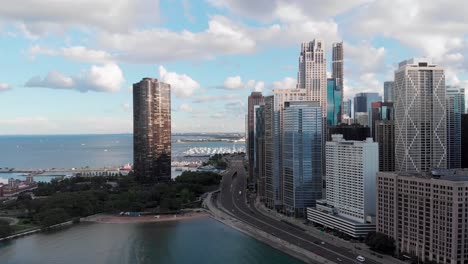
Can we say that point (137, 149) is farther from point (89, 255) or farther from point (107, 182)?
point (89, 255)

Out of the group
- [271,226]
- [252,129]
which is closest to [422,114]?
[271,226]

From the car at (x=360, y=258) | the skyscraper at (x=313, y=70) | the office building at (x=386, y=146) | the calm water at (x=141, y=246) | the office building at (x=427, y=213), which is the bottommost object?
the calm water at (x=141, y=246)

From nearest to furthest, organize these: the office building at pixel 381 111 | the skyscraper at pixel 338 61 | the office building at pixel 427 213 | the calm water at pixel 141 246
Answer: the office building at pixel 427 213 → the calm water at pixel 141 246 → the office building at pixel 381 111 → the skyscraper at pixel 338 61

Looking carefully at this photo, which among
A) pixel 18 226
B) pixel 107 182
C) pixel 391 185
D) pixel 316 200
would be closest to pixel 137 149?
pixel 107 182

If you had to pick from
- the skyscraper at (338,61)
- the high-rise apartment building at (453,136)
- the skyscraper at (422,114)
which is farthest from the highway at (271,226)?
the skyscraper at (338,61)

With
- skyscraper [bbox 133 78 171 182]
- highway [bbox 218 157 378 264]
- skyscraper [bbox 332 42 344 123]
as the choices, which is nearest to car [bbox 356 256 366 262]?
highway [bbox 218 157 378 264]

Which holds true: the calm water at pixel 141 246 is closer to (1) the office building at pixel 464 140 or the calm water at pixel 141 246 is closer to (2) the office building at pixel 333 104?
(1) the office building at pixel 464 140

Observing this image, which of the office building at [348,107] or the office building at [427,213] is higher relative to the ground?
the office building at [348,107]
